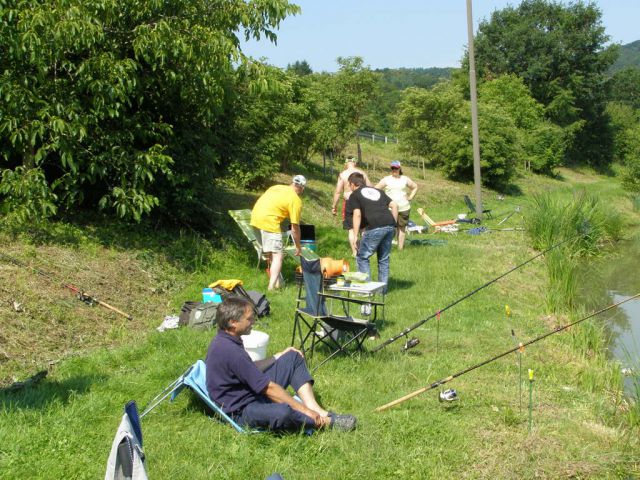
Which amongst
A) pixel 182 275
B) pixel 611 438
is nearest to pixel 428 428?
pixel 611 438

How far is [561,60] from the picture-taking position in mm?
48312

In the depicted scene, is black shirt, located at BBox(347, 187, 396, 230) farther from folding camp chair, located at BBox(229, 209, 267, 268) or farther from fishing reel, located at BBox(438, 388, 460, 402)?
fishing reel, located at BBox(438, 388, 460, 402)

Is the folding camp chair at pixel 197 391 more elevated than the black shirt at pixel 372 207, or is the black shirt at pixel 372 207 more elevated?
the black shirt at pixel 372 207

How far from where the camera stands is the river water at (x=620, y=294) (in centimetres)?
808

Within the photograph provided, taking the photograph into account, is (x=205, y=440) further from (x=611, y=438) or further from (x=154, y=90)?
(x=154, y=90)

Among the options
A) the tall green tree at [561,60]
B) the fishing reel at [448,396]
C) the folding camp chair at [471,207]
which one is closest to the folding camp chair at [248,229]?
the fishing reel at [448,396]

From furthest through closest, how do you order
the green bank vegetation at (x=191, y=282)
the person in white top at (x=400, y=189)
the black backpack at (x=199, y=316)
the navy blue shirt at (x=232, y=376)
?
the person in white top at (x=400, y=189)
the black backpack at (x=199, y=316)
the navy blue shirt at (x=232, y=376)
the green bank vegetation at (x=191, y=282)

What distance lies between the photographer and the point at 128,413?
10.8 ft

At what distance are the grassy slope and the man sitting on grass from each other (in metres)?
Answer: 0.12

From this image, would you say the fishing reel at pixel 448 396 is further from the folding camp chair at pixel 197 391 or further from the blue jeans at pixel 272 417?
the folding camp chair at pixel 197 391

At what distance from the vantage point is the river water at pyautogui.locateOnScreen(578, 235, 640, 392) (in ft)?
26.5

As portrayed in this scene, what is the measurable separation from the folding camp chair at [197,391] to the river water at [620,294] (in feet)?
12.0

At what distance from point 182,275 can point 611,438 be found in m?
5.75

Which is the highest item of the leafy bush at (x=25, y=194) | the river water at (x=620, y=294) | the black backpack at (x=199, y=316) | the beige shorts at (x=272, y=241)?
the leafy bush at (x=25, y=194)
